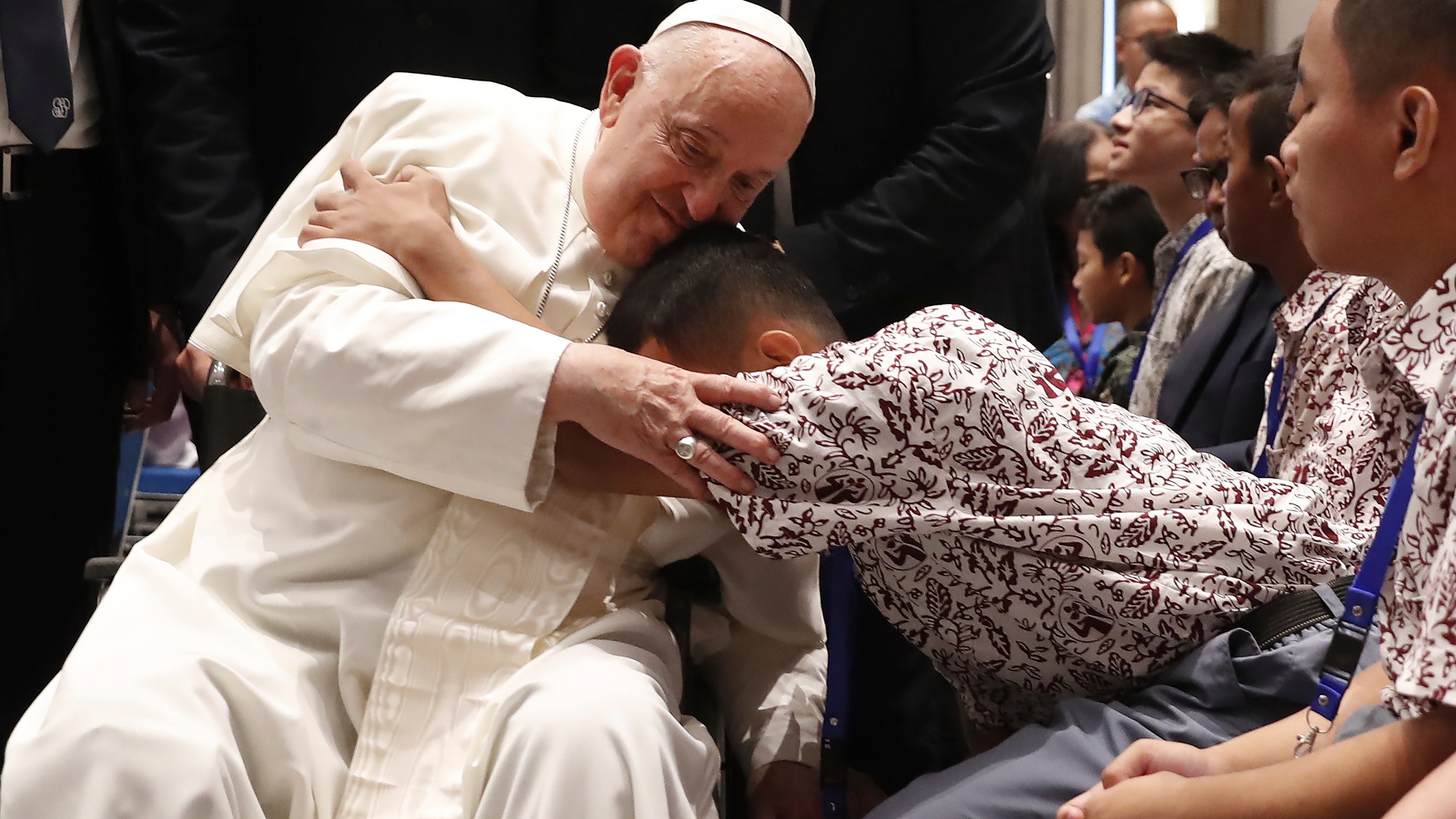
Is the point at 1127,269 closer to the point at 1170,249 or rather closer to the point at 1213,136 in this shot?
the point at 1170,249

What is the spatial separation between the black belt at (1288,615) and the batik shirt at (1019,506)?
2cm

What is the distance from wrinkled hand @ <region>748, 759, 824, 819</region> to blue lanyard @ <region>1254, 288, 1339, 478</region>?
827 millimetres

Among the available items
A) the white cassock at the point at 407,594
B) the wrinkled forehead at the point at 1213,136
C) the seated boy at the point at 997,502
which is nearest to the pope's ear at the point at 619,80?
the white cassock at the point at 407,594

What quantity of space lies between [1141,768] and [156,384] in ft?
7.99

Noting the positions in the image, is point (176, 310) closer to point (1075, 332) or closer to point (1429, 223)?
point (1429, 223)

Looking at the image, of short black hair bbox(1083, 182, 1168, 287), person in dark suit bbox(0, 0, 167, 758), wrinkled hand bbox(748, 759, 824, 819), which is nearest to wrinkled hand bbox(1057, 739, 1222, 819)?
wrinkled hand bbox(748, 759, 824, 819)

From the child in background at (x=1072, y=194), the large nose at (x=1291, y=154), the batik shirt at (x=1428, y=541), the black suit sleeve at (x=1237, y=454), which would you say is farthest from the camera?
the child in background at (x=1072, y=194)

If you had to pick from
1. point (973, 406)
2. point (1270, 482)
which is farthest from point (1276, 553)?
point (973, 406)

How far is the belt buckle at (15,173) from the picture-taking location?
288cm

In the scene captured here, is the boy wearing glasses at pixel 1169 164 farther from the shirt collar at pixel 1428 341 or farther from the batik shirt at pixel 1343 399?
the shirt collar at pixel 1428 341

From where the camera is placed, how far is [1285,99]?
2.74 metres

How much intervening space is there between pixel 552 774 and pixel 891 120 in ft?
5.93

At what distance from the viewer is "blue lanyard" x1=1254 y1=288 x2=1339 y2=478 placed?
2258 millimetres

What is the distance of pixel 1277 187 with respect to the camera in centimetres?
280
